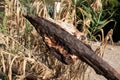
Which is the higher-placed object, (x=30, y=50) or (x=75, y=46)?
(x=75, y=46)

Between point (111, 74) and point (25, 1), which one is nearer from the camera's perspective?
point (111, 74)

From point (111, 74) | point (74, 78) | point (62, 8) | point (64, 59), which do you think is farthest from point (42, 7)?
point (111, 74)

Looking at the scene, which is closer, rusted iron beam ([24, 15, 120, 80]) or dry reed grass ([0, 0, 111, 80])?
rusted iron beam ([24, 15, 120, 80])

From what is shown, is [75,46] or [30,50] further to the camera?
[30,50]

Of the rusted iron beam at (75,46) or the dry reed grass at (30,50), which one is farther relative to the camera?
the dry reed grass at (30,50)

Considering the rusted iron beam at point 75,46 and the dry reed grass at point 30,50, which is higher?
the rusted iron beam at point 75,46

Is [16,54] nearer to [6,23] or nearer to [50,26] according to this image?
[6,23]

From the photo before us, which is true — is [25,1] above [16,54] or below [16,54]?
above

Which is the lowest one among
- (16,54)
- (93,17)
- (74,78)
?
(74,78)

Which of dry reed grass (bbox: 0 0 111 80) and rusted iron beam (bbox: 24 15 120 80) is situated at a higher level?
rusted iron beam (bbox: 24 15 120 80)

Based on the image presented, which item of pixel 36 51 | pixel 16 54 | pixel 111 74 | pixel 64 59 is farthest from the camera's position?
pixel 36 51

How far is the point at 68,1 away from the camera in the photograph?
168 inches

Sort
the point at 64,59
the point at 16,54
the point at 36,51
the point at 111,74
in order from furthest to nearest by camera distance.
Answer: the point at 36,51 → the point at 16,54 → the point at 64,59 → the point at 111,74

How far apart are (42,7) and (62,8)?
23 cm
